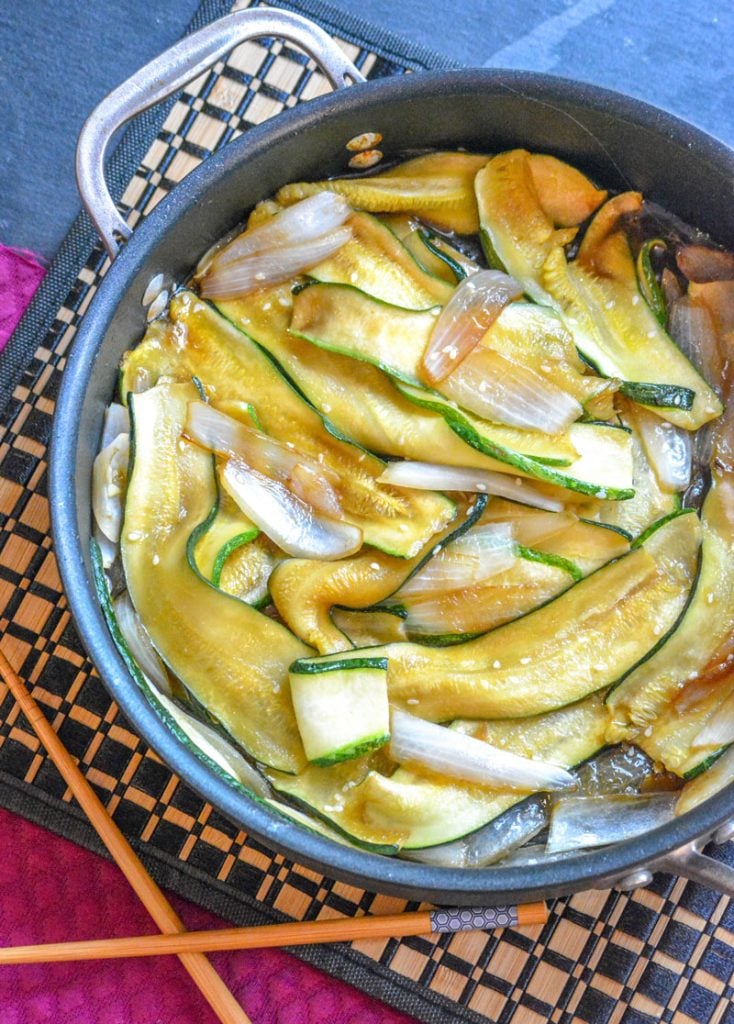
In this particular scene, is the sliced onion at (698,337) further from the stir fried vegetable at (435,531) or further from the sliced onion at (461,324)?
the sliced onion at (461,324)

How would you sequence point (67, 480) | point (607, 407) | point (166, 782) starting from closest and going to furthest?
point (67, 480) < point (607, 407) < point (166, 782)

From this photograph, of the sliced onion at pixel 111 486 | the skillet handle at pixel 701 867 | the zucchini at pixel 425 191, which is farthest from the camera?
the zucchini at pixel 425 191

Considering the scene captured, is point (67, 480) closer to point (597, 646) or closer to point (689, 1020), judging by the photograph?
Result: point (597, 646)

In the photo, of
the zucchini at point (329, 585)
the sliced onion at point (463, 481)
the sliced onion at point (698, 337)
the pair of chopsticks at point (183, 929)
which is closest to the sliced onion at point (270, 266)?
the sliced onion at point (463, 481)

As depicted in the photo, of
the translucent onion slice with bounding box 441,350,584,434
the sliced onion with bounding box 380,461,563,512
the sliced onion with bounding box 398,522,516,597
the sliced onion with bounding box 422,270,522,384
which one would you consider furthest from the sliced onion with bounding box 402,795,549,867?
the sliced onion with bounding box 422,270,522,384

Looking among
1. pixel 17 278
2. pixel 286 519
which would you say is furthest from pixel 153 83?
pixel 286 519

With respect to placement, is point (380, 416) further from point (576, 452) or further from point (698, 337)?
point (698, 337)

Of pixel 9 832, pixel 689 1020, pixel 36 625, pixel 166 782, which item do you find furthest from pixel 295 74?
pixel 689 1020
